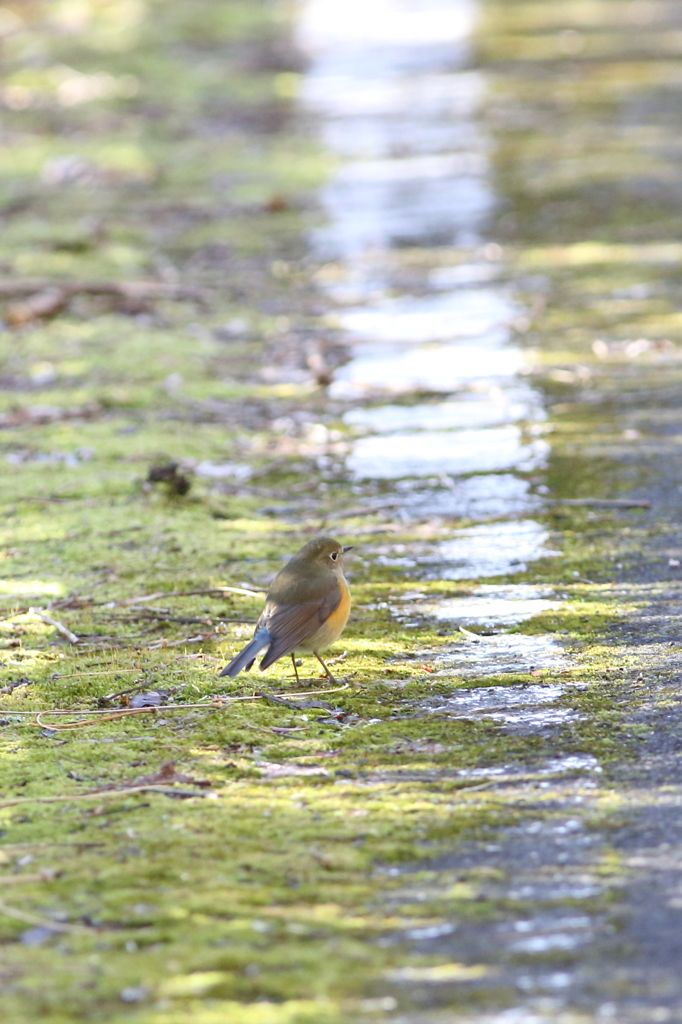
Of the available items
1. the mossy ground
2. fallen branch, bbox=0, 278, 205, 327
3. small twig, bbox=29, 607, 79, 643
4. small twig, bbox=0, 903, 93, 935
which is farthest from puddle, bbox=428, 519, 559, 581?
fallen branch, bbox=0, 278, 205, 327

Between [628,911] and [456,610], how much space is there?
183 cm

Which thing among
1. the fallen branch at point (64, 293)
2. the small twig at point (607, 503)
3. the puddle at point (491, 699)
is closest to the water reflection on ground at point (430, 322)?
the small twig at point (607, 503)

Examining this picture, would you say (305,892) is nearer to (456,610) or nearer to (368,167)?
(456,610)

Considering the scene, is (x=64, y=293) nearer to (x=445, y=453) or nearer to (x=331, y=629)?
(x=445, y=453)

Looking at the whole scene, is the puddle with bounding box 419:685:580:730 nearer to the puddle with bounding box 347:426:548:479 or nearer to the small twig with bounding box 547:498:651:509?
the small twig with bounding box 547:498:651:509

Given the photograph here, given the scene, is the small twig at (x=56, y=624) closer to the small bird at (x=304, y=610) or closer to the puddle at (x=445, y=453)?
the small bird at (x=304, y=610)

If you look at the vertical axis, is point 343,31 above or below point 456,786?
above

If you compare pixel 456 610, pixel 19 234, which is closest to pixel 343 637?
pixel 456 610

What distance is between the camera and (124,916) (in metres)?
2.90

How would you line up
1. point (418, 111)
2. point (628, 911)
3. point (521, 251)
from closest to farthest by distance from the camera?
point (628, 911), point (521, 251), point (418, 111)

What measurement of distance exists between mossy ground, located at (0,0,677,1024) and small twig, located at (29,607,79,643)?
0.06 metres

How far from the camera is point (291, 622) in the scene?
3947 mm

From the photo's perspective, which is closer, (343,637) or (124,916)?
(124,916)

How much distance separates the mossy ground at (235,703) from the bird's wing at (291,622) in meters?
0.18
